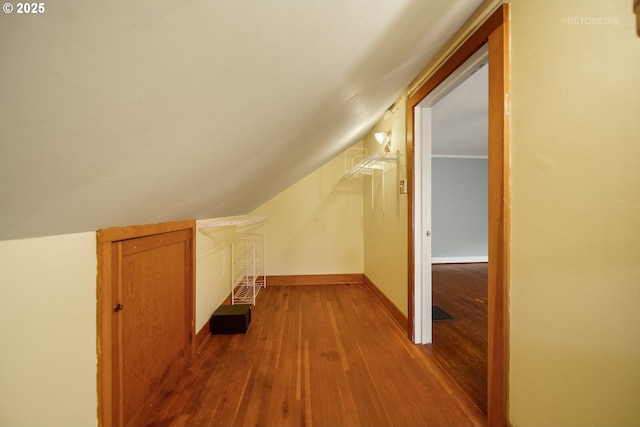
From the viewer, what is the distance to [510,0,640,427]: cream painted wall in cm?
62

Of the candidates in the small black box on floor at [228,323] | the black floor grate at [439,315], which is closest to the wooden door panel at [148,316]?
the small black box on floor at [228,323]

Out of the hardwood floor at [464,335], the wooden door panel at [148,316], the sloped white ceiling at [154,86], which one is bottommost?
the hardwood floor at [464,335]

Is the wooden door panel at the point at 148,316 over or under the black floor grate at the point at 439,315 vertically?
over

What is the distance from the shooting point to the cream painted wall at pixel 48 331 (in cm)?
60

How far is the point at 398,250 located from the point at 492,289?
Answer: 1056 mm

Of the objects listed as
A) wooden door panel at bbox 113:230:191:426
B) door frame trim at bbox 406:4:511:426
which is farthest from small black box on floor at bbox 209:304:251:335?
door frame trim at bbox 406:4:511:426

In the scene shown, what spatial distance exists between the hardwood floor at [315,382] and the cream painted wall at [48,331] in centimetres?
57

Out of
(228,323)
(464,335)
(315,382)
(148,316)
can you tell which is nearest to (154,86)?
(148,316)

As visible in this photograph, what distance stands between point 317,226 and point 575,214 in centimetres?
279

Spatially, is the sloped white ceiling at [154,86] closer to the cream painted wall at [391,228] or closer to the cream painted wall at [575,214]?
the cream painted wall at [575,214]

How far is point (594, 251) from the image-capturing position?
2.26 feet

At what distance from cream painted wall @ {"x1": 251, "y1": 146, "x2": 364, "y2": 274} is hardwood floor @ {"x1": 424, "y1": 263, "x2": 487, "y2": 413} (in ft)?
4.08

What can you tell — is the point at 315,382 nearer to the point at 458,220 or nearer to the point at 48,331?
the point at 48,331

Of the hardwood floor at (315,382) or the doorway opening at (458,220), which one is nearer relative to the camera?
the hardwood floor at (315,382)
